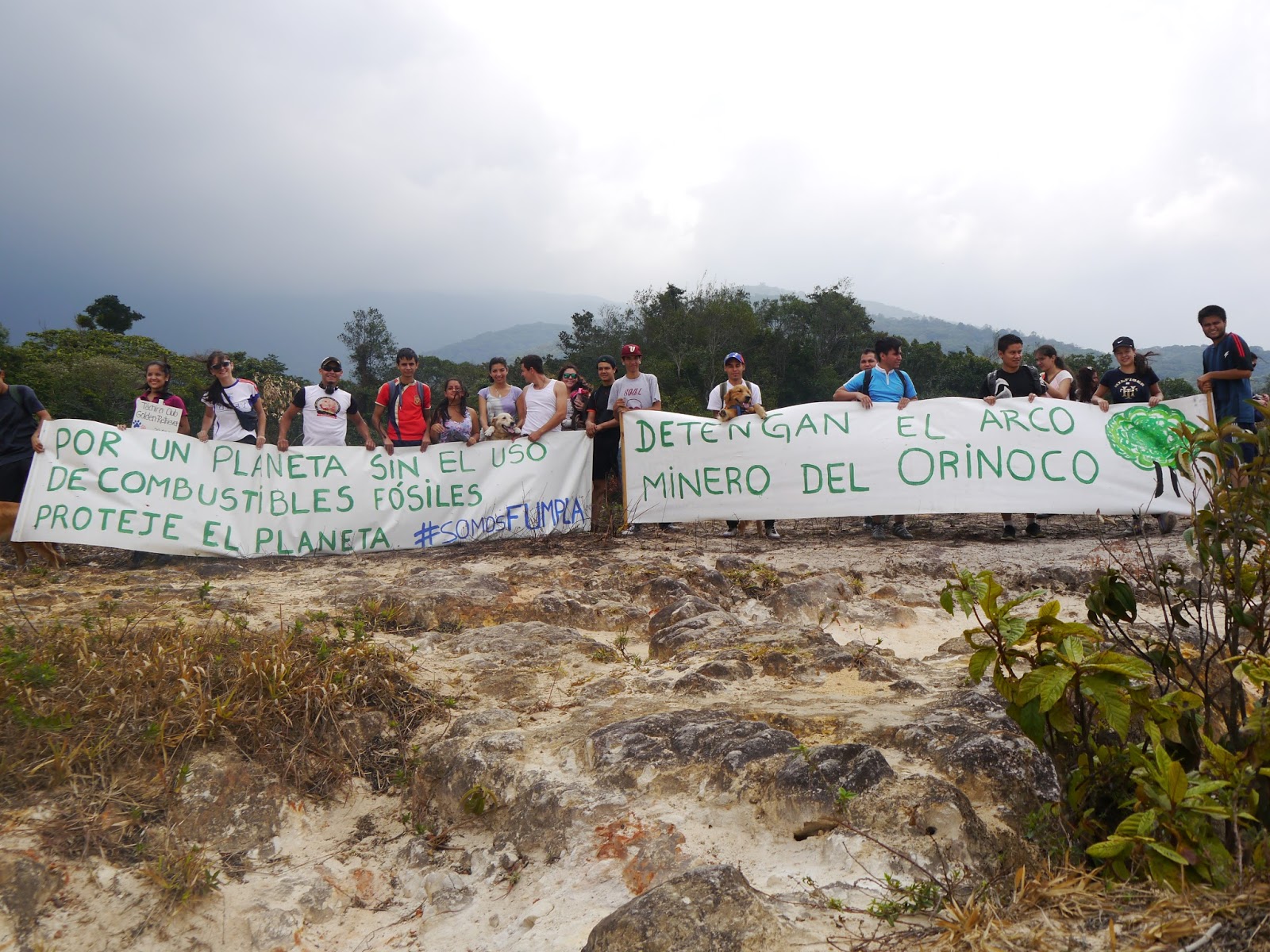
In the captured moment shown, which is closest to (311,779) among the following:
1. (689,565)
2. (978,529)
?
(689,565)

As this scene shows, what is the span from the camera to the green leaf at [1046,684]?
2.29 m

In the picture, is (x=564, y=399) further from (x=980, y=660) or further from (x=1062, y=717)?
(x=1062, y=717)

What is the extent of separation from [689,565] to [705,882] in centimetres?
376

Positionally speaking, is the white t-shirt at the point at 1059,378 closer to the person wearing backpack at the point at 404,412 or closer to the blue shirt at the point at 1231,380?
the blue shirt at the point at 1231,380

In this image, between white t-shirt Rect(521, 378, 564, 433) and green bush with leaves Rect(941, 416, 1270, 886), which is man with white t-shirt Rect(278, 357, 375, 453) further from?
green bush with leaves Rect(941, 416, 1270, 886)

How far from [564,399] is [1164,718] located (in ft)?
19.4

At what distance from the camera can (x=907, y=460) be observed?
24.0 feet

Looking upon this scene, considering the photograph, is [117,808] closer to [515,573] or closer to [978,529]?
[515,573]

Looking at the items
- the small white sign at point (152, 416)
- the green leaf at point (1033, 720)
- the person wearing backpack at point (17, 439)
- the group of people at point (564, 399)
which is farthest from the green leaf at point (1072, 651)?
the person wearing backpack at point (17, 439)

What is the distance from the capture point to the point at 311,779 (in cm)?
309

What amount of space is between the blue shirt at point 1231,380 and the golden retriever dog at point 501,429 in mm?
5571

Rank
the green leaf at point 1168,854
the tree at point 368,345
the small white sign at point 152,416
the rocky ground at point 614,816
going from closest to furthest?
the green leaf at point 1168,854 → the rocky ground at point 614,816 → the small white sign at point 152,416 → the tree at point 368,345

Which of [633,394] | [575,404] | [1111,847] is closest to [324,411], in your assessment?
[575,404]

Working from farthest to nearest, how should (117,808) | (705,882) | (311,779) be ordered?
(311,779), (117,808), (705,882)
